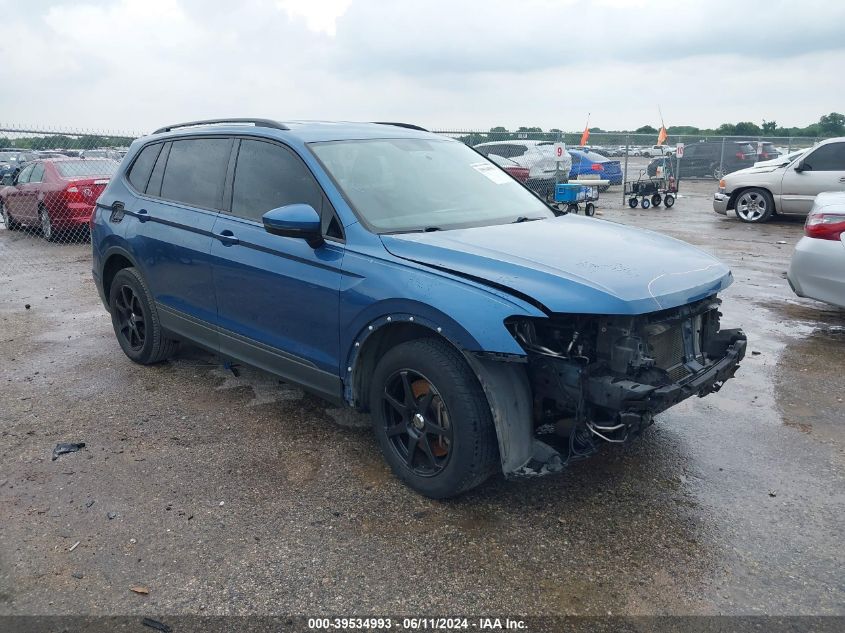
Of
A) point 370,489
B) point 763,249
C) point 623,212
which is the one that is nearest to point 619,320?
point 370,489

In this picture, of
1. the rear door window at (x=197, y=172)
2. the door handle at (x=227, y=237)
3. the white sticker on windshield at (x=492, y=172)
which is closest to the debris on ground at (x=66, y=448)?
the door handle at (x=227, y=237)

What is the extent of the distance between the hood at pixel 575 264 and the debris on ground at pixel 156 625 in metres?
1.87

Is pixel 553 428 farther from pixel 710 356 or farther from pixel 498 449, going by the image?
pixel 710 356

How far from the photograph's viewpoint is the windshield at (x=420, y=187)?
3.83 m

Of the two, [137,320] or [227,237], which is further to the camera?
[137,320]

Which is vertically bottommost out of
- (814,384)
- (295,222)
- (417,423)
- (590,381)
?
(814,384)

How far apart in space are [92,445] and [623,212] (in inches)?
592

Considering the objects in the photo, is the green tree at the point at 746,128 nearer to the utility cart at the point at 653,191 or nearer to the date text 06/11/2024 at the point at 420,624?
the utility cart at the point at 653,191

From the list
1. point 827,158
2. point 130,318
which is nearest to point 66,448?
point 130,318

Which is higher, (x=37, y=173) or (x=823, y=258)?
(x=37, y=173)

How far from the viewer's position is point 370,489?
3.60 meters

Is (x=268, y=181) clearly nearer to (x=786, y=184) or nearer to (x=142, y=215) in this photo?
(x=142, y=215)

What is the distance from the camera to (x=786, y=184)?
13562 millimetres

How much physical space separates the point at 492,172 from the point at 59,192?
10.2m
